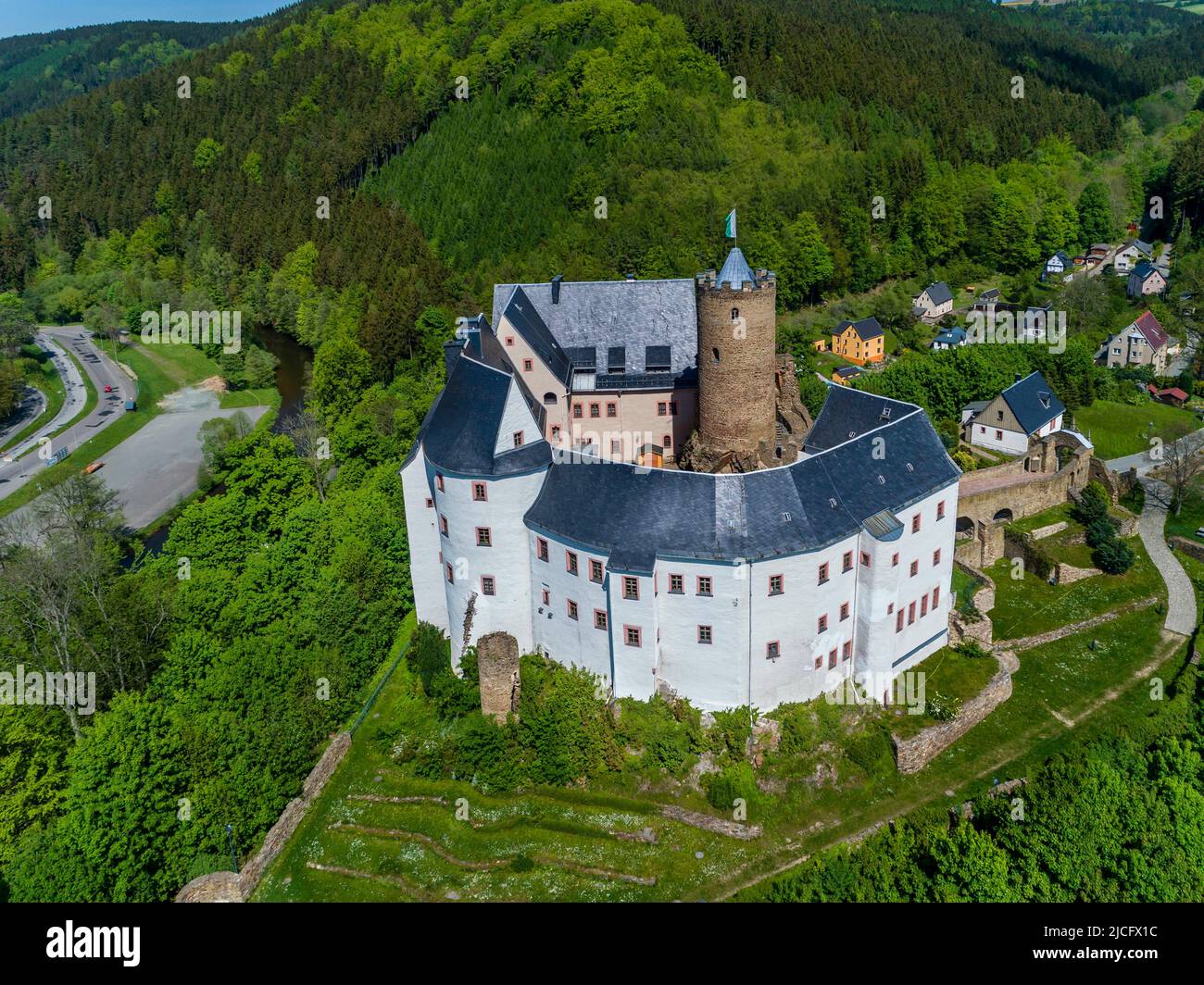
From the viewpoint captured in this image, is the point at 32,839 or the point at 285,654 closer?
the point at 32,839

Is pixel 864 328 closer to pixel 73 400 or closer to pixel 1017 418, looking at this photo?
pixel 1017 418

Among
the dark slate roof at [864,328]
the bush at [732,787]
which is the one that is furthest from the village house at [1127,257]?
the bush at [732,787]

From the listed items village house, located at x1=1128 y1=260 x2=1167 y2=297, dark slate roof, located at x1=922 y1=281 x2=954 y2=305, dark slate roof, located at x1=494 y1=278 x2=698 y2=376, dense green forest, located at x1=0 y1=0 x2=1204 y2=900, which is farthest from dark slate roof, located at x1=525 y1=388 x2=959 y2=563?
village house, located at x1=1128 y1=260 x2=1167 y2=297

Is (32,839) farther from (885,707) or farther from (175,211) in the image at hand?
(175,211)

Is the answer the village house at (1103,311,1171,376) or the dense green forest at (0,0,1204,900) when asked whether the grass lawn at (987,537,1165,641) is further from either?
the village house at (1103,311,1171,376)

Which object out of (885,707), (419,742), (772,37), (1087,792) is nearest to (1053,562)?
(885,707)
